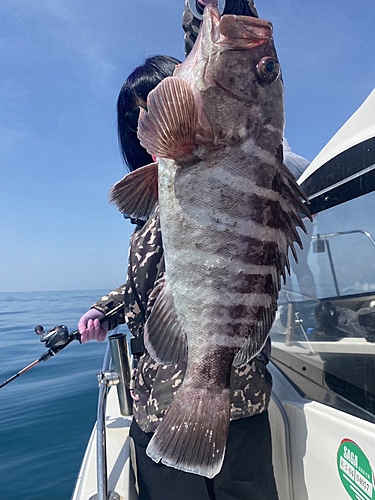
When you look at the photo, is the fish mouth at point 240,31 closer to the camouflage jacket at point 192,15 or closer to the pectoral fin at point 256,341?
the camouflage jacket at point 192,15

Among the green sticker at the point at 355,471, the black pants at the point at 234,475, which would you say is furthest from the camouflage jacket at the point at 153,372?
the green sticker at the point at 355,471

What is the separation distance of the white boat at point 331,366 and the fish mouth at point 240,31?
31.7 inches

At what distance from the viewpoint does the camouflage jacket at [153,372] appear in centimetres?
146

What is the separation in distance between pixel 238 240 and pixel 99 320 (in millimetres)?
1270

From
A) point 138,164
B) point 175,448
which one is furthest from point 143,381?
point 138,164

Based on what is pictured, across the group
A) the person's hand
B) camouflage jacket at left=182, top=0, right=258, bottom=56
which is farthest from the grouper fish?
the person's hand

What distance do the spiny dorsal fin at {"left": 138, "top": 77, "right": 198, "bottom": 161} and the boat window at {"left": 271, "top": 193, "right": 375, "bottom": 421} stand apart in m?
1.18

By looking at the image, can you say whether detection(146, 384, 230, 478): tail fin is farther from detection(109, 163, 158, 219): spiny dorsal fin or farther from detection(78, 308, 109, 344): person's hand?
detection(78, 308, 109, 344): person's hand

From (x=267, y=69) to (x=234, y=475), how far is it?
4.93 ft

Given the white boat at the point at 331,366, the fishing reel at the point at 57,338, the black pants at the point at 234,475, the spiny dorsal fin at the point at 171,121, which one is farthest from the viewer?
the fishing reel at the point at 57,338

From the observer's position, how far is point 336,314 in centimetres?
220

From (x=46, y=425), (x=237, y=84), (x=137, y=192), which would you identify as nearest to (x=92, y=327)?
(x=137, y=192)

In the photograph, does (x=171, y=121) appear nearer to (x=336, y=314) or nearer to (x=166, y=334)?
(x=166, y=334)

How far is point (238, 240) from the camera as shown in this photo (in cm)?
112
